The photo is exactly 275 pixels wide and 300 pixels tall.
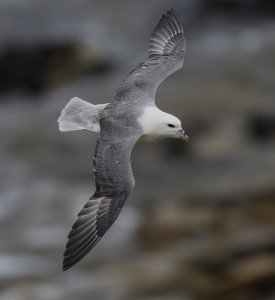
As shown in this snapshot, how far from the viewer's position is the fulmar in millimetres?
6352

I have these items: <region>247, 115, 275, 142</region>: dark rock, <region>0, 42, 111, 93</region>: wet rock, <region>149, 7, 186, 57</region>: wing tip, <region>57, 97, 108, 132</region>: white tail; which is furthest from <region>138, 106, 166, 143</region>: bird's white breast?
<region>0, 42, 111, 93</region>: wet rock

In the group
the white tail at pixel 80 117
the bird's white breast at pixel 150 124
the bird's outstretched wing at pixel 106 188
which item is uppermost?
the white tail at pixel 80 117

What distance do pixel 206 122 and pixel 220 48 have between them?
13.5 ft

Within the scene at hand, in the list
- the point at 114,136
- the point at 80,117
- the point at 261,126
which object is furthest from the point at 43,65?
the point at 114,136

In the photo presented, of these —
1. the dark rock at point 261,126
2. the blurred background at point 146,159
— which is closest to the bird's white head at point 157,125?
the blurred background at point 146,159

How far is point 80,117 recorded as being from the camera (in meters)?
6.91

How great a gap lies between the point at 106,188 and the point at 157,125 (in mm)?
648

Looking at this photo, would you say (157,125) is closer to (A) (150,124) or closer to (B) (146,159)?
(A) (150,124)

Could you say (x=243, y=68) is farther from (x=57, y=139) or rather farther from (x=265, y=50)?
(x=57, y=139)

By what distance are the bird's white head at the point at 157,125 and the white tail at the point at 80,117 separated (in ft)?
1.13

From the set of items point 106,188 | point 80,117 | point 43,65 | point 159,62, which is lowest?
point 106,188

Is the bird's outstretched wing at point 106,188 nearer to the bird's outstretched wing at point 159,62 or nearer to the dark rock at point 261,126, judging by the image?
the bird's outstretched wing at point 159,62

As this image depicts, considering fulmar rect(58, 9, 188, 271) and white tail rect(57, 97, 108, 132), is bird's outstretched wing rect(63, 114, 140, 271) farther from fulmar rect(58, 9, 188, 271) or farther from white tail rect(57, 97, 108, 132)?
white tail rect(57, 97, 108, 132)

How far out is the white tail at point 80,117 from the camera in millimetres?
6766
